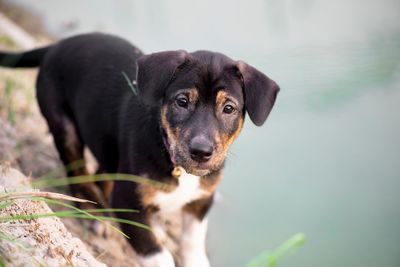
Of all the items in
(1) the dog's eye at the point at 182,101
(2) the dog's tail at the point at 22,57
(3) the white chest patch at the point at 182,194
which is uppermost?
(1) the dog's eye at the point at 182,101

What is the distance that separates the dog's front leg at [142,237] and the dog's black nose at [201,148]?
69cm

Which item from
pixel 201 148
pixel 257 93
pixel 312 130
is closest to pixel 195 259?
pixel 201 148

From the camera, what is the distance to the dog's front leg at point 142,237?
416cm

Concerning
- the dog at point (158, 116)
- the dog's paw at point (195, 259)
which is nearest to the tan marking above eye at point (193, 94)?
the dog at point (158, 116)

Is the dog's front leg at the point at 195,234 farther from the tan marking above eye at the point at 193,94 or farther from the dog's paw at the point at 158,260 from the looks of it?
the tan marking above eye at the point at 193,94

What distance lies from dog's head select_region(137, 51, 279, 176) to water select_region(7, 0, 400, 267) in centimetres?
162

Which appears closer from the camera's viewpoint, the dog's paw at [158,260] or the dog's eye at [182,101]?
the dog's eye at [182,101]

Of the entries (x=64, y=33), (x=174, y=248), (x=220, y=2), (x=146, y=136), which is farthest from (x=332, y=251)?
(x=64, y=33)

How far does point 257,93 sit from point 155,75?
677mm

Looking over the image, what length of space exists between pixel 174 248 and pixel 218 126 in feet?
6.62

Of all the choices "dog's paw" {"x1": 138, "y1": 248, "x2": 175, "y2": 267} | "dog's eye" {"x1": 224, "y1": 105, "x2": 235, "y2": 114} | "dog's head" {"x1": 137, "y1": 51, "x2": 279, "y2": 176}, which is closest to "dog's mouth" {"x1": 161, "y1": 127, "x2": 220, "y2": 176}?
"dog's head" {"x1": 137, "y1": 51, "x2": 279, "y2": 176}

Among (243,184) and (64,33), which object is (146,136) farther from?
(64,33)

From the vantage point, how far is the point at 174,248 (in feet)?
18.0

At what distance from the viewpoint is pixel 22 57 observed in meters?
5.59
